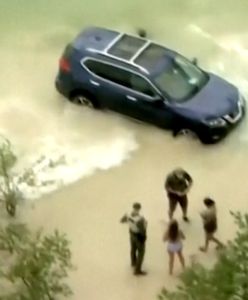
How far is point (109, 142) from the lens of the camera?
17344mm

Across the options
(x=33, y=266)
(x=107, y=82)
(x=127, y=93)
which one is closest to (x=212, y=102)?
(x=127, y=93)

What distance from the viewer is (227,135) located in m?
17.3

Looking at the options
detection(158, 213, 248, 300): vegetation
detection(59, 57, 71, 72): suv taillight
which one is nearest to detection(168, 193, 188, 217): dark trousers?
detection(158, 213, 248, 300): vegetation

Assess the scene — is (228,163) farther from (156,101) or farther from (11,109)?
(11,109)

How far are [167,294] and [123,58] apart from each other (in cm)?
607

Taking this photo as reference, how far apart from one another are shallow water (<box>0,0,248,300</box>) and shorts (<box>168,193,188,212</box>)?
328mm

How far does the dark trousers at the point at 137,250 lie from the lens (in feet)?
48.6

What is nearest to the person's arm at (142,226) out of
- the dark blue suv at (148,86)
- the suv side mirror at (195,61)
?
the dark blue suv at (148,86)

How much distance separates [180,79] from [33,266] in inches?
198

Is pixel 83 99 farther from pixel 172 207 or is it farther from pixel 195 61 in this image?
pixel 172 207

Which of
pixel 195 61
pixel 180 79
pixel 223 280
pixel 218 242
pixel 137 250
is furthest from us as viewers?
pixel 195 61

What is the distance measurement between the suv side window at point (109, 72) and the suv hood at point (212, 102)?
37.1 inches

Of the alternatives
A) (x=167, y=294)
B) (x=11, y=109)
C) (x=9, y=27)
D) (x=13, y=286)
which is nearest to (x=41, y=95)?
(x=11, y=109)

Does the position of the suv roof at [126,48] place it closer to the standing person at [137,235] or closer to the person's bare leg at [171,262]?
the standing person at [137,235]
